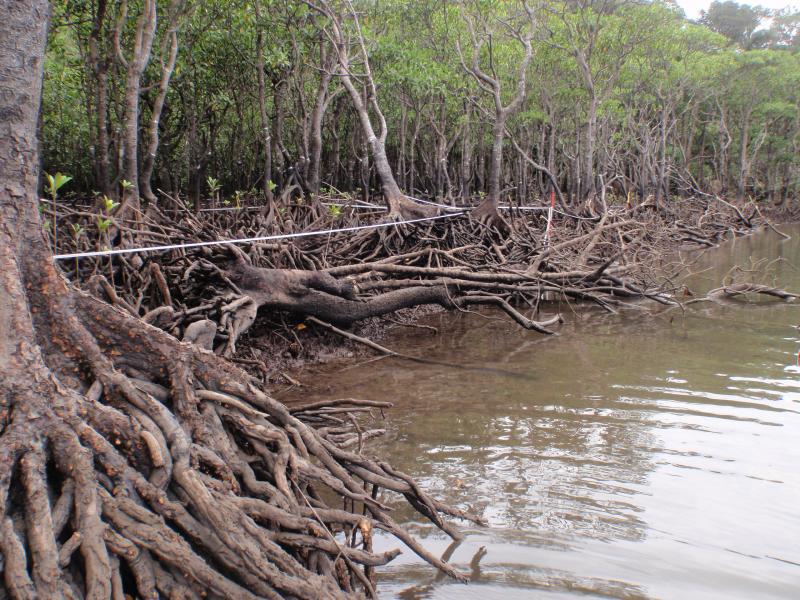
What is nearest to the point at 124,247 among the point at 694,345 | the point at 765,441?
the point at 765,441

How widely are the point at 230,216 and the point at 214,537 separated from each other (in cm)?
758

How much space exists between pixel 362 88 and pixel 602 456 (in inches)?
610

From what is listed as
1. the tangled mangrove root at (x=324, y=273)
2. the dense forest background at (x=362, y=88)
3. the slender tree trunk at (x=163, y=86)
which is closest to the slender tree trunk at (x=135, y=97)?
the dense forest background at (x=362, y=88)

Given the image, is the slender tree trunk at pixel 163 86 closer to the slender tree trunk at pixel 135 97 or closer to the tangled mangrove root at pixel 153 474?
the slender tree trunk at pixel 135 97

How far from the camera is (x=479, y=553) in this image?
3.32 m

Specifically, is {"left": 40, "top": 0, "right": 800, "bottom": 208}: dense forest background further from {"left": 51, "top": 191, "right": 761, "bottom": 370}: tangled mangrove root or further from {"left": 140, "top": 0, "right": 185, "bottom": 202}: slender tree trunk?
{"left": 51, "top": 191, "right": 761, "bottom": 370}: tangled mangrove root

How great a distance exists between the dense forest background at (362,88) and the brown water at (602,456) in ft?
12.8

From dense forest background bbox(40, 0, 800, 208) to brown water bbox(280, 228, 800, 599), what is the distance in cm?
390

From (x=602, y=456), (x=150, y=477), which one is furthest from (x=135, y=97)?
(x=150, y=477)

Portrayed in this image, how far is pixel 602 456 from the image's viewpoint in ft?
14.7

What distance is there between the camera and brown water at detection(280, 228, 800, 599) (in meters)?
3.18

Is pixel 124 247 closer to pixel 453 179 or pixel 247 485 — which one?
pixel 247 485

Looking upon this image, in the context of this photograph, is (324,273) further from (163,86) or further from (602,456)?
(163,86)

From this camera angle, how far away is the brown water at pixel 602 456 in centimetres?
318
